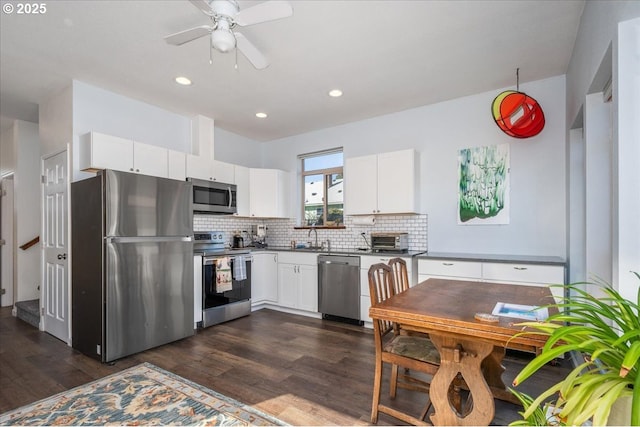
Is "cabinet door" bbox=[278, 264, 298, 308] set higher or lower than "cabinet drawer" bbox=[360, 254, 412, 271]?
lower

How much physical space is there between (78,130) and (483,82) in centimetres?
431

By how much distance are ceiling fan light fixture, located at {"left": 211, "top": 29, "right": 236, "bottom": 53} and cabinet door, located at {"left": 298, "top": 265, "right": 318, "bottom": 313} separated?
2.93m

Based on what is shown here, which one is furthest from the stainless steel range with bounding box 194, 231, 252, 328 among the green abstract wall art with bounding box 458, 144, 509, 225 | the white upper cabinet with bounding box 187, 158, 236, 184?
the green abstract wall art with bounding box 458, 144, 509, 225

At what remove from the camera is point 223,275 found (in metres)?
3.95

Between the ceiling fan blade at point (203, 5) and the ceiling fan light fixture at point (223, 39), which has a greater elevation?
the ceiling fan blade at point (203, 5)

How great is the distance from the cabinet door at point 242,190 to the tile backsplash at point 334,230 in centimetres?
33

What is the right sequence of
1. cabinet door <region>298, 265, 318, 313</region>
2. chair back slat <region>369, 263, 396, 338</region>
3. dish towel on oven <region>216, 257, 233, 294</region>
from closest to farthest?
chair back slat <region>369, 263, 396, 338</region> < dish towel on oven <region>216, 257, 233, 294</region> < cabinet door <region>298, 265, 318, 313</region>

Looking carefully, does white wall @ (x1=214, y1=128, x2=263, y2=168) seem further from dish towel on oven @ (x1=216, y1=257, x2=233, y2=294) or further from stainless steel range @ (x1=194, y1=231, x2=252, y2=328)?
dish towel on oven @ (x1=216, y1=257, x2=233, y2=294)

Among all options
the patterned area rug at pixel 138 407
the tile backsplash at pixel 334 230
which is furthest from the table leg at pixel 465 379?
the tile backsplash at pixel 334 230

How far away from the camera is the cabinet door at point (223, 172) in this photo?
4441mm

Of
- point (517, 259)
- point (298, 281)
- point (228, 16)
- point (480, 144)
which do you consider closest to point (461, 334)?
point (517, 259)

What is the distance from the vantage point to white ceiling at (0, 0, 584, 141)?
2.31 meters

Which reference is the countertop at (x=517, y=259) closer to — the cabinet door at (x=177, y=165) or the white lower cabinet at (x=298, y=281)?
the white lower cabinet at (x=298, y=281)

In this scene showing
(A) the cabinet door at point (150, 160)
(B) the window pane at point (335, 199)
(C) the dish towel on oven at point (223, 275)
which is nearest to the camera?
(A) the cabinet door at point (150, 160)
